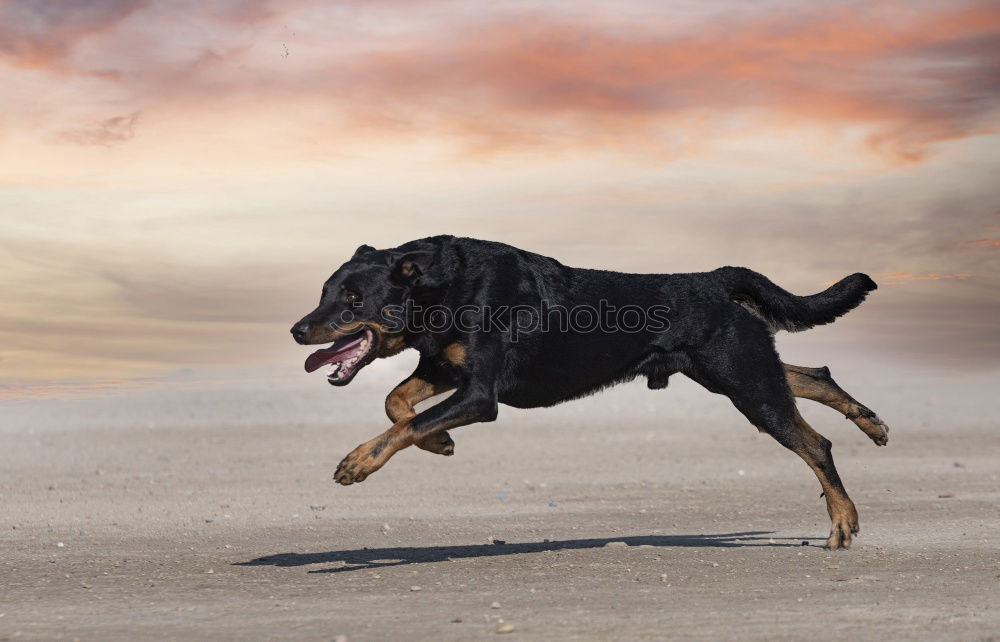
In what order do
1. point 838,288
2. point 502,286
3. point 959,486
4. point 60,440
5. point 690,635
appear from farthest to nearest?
point 60,440
point 959,486
point 838,288
point 502,286
point 690,635

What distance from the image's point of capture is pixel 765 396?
991 centimetres

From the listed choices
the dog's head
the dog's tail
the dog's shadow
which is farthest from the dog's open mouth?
the dog's tail

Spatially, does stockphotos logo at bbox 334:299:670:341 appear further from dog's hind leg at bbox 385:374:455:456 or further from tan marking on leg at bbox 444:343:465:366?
dog's hind leg at bbox 385:374:455:456

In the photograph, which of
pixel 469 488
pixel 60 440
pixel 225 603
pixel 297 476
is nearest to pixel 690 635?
pixel 225 603

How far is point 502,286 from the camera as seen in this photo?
9.25 metres

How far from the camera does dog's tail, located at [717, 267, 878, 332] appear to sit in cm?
1032

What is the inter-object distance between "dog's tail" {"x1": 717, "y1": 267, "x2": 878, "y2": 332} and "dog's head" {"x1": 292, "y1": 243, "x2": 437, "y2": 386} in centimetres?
274

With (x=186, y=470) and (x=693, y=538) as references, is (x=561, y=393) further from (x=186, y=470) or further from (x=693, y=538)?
(x=186, y=470)

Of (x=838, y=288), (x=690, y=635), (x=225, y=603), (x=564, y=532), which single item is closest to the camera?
(x=690, y=635)

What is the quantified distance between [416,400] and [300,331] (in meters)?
1.17

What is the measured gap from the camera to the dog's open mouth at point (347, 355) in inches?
350

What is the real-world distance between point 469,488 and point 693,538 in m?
6.16

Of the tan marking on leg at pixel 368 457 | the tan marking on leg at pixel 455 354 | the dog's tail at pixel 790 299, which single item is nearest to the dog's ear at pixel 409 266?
the tan marking on leg at pixel 455 354

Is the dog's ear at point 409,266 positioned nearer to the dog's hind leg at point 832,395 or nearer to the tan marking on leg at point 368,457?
the tan marking on leg at point 368,457
